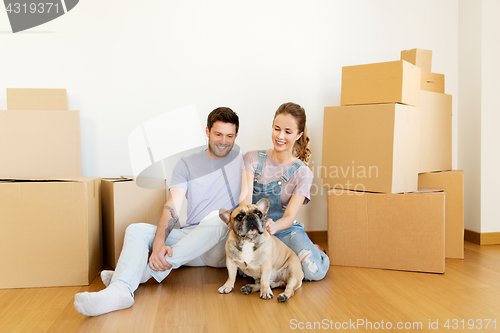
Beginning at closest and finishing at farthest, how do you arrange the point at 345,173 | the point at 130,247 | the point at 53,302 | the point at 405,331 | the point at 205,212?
the point at 405,331, the point at 53,302, the point at 130,247, the point at 205,212, the point at 345,173

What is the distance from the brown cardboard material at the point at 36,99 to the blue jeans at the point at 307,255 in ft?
4.78

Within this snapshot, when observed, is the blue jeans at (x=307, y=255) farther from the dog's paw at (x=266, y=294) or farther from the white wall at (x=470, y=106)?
the white wall at (x=470, y=106)

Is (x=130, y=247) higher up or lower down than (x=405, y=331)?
higher up

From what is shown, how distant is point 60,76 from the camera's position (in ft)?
7.32

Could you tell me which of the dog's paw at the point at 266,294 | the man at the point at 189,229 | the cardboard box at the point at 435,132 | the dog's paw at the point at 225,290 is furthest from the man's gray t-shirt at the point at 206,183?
the cardboard box at the point at 435,132

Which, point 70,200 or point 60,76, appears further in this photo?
point 60,76

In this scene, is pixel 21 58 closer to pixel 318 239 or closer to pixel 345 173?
pixel 345 173

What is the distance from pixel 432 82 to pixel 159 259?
1.95m

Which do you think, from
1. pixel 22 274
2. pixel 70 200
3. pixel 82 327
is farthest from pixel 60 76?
pixel 82 327

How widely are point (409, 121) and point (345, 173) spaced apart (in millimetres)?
447

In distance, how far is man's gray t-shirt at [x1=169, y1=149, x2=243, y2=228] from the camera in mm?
1953

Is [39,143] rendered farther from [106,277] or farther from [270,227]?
[270,227]

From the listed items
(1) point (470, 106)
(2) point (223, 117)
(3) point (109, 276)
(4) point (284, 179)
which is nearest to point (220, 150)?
(2) point (223, 117)

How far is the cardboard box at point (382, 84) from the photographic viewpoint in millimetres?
1896
